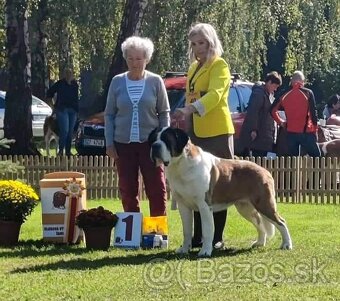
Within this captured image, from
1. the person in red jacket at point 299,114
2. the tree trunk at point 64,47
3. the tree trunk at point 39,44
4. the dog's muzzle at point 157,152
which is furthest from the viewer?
the tree trunk at point 64,47

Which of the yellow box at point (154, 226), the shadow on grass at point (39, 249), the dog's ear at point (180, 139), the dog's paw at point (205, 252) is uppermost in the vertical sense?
the dog's ear at point (180, 139)

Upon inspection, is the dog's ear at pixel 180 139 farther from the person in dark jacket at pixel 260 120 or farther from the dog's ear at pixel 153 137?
the person in dark jacket at pixel 260 120

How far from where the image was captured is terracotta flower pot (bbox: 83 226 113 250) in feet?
25.2

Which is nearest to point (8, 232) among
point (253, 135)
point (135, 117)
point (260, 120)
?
point (135, 117)

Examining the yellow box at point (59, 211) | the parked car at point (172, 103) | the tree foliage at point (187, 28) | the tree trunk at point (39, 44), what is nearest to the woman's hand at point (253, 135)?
the parked car at point (172, 103)

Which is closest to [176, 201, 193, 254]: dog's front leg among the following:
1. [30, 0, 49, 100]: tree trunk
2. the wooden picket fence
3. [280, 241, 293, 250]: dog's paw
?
[280, 241, 293, 250]: dog's paw

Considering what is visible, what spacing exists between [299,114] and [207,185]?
599cm

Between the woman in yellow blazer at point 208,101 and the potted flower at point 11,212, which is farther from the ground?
the woman in yellow blazer at point 208,101

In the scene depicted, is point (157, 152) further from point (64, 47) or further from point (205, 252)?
point (64, 47)

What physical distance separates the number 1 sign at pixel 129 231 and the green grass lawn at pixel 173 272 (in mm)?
97

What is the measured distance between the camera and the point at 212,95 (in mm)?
7336

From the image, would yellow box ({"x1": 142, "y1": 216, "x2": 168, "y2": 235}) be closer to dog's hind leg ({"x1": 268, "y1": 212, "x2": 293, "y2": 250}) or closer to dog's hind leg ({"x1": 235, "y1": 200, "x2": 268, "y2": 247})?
dog's hind leg ({"x1": 235, "y1": 200, "x2": 268, "y2": 247})

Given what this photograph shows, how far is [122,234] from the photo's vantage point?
7777 millimetres

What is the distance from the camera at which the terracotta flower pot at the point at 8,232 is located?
8156mm
